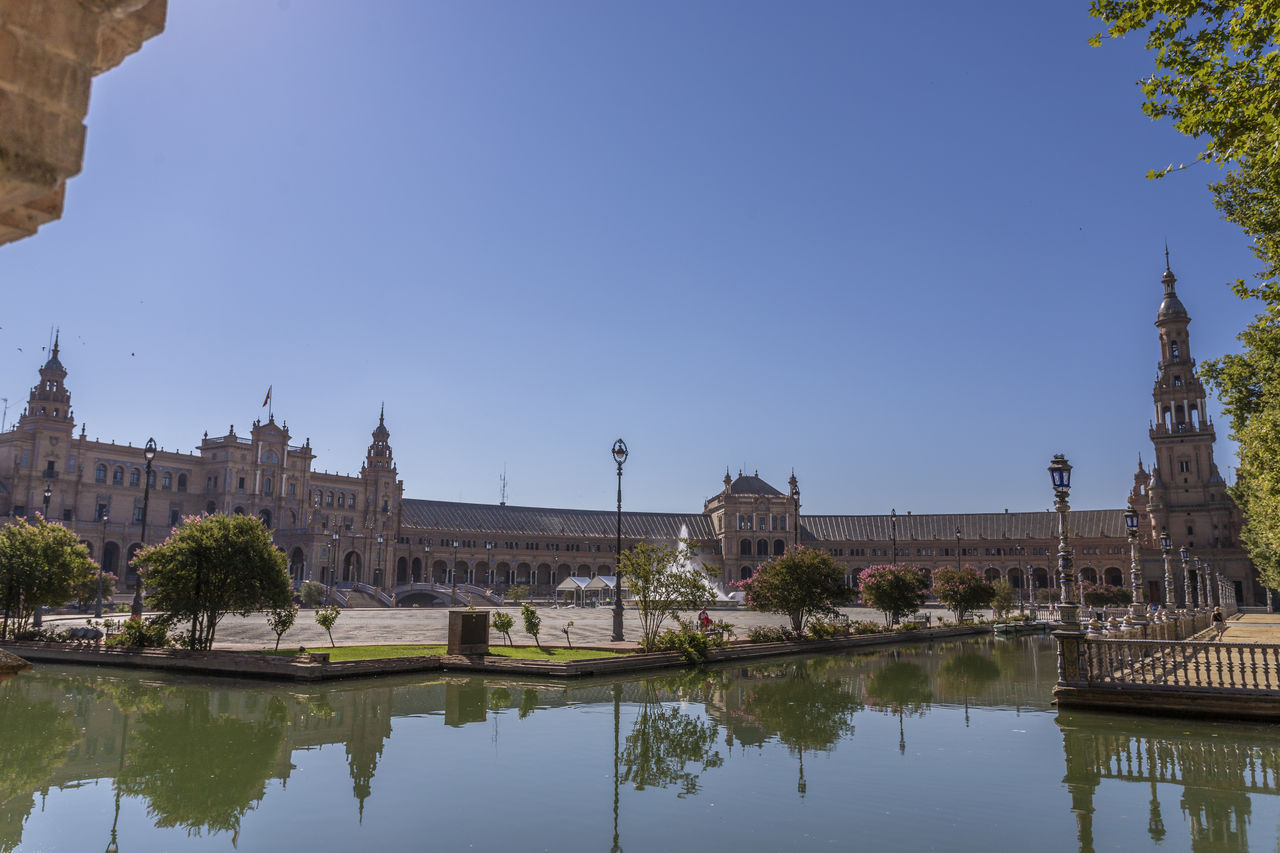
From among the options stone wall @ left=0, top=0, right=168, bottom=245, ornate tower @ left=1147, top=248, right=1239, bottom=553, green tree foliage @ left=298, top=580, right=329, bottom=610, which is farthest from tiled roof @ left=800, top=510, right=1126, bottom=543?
stone wall @ left=0, top=0, right=168, bottom=245

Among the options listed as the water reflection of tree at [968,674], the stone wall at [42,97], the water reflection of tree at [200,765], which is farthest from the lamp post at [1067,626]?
the stone wall at [42,97]

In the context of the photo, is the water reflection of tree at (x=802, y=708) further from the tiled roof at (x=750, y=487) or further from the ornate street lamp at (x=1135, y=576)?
the tiled roof at (x=750, y=487)

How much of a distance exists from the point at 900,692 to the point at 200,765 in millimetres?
15436

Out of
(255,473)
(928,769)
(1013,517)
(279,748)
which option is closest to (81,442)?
(255,473)

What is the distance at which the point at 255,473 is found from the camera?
93.1 m

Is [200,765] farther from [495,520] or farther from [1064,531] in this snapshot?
[495,520]

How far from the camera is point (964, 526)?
117375mm

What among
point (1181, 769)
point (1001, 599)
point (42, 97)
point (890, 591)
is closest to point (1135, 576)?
point (890, 591)

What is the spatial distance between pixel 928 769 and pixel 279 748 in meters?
9.90

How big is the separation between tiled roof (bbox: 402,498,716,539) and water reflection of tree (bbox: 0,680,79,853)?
90234 millimetres

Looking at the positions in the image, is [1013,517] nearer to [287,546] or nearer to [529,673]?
[287,546]

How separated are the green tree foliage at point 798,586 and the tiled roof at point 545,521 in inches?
3082

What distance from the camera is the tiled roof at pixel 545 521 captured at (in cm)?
11012

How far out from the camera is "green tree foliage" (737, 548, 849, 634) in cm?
3428
